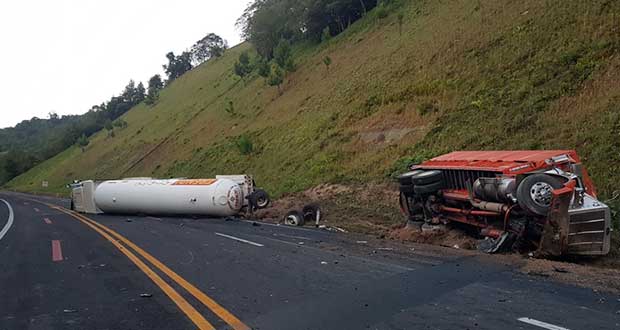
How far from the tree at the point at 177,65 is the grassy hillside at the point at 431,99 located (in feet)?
277

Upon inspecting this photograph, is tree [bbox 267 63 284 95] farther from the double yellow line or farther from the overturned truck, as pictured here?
the overturned truck

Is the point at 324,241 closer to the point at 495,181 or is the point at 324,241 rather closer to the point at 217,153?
the point at 495,181

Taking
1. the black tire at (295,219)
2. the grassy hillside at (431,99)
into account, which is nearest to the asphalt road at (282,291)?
the black tire at (295,219)

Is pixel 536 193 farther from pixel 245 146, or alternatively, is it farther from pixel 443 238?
pixel 245 146

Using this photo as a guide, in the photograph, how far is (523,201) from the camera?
9.10m

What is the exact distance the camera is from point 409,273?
8.12m

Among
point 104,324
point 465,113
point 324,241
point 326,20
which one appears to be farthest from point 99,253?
point 326,20

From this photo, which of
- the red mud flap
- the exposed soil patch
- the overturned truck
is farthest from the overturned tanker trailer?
the red mud flap

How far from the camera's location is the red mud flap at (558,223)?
8.77m

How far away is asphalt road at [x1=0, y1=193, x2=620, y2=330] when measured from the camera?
582 centimetres

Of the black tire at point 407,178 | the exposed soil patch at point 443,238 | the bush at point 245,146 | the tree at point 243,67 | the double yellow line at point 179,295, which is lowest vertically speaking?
the exposed soil patch at point 443,238

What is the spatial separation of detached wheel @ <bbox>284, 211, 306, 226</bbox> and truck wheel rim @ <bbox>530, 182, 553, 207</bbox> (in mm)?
9329

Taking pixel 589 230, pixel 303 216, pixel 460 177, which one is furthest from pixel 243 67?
pixel 589 230

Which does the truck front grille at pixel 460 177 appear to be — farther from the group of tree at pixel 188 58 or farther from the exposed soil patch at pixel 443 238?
the group of tree at pixel 188 58
